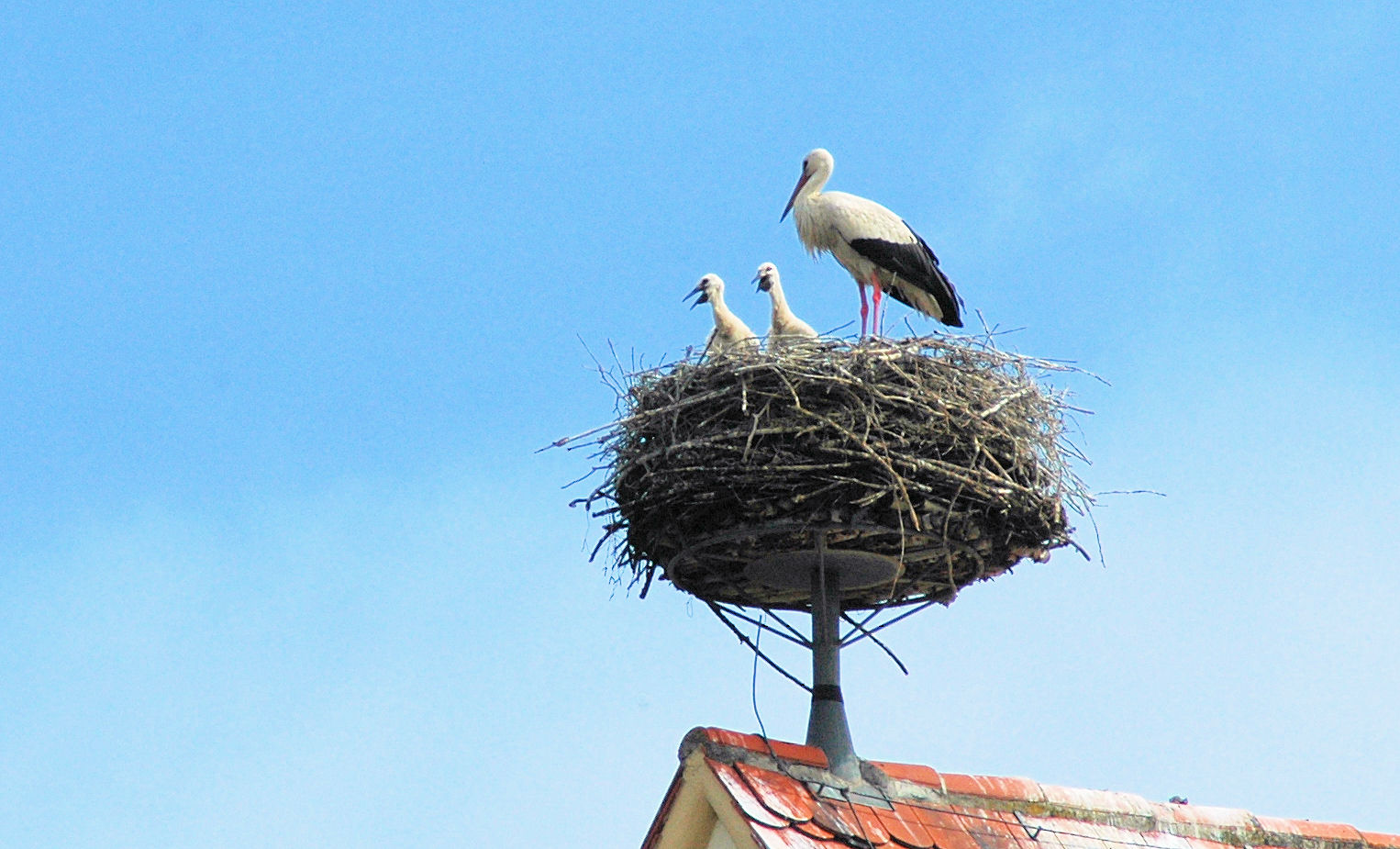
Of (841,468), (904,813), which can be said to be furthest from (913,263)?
(904,813)

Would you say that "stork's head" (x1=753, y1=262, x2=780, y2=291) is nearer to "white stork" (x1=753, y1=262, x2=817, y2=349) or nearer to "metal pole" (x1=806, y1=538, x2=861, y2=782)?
"white stork" (x1=753, y1=262, x2=817, y2=349)

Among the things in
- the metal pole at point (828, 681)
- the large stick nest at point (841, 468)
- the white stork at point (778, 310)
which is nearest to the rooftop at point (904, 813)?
the metal pole at point (828, 681)

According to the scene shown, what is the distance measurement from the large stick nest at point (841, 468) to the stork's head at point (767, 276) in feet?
7.12

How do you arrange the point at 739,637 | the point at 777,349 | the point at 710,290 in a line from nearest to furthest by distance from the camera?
the point at 739,637
the point at 777,349
the point at 710,290

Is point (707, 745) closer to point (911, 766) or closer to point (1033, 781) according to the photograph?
point (911, 766)

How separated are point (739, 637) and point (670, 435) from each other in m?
0.80

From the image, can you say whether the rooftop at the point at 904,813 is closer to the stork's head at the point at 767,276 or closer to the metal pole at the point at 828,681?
the metal pole at the point at 828,681

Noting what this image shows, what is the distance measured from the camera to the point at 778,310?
29.6ft

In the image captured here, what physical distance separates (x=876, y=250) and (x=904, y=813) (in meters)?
4.30

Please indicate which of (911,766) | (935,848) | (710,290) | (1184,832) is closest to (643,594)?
(911,766)

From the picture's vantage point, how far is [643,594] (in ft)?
22.1

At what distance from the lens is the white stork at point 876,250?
9.41 metres

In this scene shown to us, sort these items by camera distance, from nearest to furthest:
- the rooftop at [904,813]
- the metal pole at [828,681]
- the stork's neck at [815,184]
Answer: the rooftop at [904,813]
the metal pole at [828,681]
the stork's neck at [815,184]

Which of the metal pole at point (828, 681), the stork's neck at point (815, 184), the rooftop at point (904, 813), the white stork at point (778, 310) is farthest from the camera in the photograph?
the stork's neck at point (815, 184)
